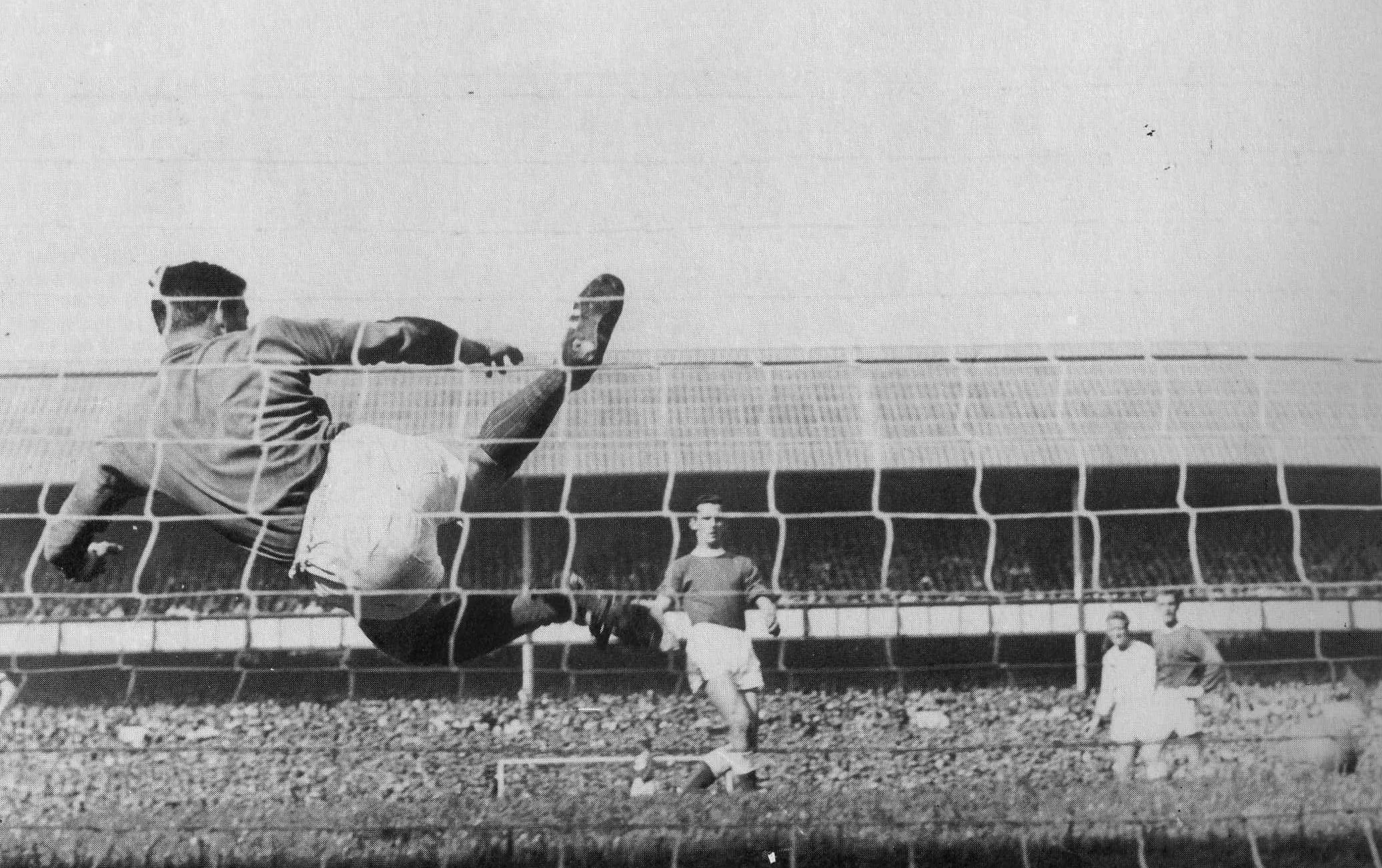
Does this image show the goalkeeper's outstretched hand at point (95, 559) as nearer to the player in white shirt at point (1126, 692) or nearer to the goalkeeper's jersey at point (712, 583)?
the goalkeeper's jersey at point (712, 583)

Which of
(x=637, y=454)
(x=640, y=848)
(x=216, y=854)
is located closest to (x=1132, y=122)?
(x=637, y=454)

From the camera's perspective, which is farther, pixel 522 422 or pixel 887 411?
pixel 887 411

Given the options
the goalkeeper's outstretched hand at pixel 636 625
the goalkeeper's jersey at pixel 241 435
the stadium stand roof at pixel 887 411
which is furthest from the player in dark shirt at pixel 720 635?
the goalkeeper's jersey at pixel 241 435

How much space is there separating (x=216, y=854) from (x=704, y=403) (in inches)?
89.7

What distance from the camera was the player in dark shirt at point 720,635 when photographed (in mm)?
3906

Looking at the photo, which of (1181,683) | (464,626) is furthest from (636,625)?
(1181,683)

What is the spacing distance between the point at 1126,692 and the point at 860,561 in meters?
1.27

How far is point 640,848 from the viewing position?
328cm

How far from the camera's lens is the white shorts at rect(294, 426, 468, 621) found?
318 cm

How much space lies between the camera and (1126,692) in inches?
179

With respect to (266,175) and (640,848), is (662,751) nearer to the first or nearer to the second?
(640,848)

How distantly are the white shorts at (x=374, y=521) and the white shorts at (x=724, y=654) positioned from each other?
1.10 metres

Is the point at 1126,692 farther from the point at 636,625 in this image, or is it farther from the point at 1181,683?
the point at 636,625

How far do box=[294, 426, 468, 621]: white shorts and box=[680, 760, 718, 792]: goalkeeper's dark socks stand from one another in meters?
1.17
